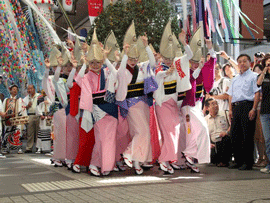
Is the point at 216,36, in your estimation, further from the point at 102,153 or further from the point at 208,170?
the point at 102,153

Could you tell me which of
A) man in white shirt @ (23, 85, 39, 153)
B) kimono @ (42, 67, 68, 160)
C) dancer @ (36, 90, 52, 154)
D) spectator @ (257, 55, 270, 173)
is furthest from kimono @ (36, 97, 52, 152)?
spectator @ (257, 55, 270, 173)

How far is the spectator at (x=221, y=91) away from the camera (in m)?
8.10

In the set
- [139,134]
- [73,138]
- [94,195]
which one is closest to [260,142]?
[139,134]

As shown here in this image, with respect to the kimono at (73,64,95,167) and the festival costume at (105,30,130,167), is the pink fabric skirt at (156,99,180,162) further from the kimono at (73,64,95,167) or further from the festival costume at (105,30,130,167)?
the kimono at (73,64,95,167)

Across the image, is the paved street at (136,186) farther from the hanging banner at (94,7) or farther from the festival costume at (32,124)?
the hanging banner at (94,7)

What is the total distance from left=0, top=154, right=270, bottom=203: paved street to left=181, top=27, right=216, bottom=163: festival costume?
1.04 feet

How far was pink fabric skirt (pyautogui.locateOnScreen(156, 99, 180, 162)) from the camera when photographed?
6.25 meters

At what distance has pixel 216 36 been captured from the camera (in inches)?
334

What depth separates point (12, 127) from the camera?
36.1 ft

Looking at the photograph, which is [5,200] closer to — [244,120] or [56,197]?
[56,197]

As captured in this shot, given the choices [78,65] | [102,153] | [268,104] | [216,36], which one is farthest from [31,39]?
[268,104]

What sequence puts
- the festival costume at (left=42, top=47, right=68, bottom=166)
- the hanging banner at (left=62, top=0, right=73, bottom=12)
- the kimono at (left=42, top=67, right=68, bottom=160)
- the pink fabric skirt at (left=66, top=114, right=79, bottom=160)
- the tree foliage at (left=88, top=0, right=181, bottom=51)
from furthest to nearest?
the hanging banner at (left=62, top=0, right=73, bottom=12) < the tree foliage at (left=88, top=0, right=181, bottom=51) < the kimono at (left=42, top=67, right=68, bottom=160) < the festival costume at (left=42, top=47, right=68, bottom=166) < the pink fabric skirt at (left=66, top=114, right=79, bottom=160)

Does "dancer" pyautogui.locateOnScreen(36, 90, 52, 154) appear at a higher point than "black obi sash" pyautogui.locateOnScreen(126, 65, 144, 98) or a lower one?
lower

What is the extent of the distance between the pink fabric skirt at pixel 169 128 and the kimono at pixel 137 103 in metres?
0.22
